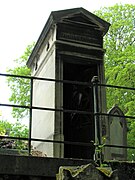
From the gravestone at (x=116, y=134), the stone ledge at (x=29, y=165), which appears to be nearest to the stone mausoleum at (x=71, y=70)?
the gravestone at (x=116, y=134)

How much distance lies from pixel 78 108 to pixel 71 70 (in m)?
0.95

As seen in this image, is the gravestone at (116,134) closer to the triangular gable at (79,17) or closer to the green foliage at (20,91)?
the triangular gable at (79,17)

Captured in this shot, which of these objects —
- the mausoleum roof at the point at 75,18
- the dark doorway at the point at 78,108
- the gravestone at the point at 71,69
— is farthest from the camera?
the dark doorway at the point at 78,108

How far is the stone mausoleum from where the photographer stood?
307 inches

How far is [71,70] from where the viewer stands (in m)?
8.93

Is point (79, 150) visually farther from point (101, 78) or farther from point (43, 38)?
point (43, 38)

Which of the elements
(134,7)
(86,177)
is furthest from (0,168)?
(134,7)

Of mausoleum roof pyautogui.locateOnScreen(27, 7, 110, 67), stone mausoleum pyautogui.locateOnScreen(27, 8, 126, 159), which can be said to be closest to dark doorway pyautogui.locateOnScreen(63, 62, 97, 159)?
stone mausoleum pyautogui.locateOnScreen(27, 8, 126, 159)

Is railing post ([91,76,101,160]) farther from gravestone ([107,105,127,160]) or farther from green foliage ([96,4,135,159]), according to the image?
green foliage ([96,4,135,159])

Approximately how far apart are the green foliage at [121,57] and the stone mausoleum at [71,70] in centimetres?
907

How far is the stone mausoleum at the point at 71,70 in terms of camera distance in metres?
7.81

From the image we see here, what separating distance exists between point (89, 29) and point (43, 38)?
3.92 feet

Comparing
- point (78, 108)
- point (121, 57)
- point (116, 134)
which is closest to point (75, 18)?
point (78, 108)

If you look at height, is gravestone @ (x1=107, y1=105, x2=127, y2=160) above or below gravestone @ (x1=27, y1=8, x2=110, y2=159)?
below
